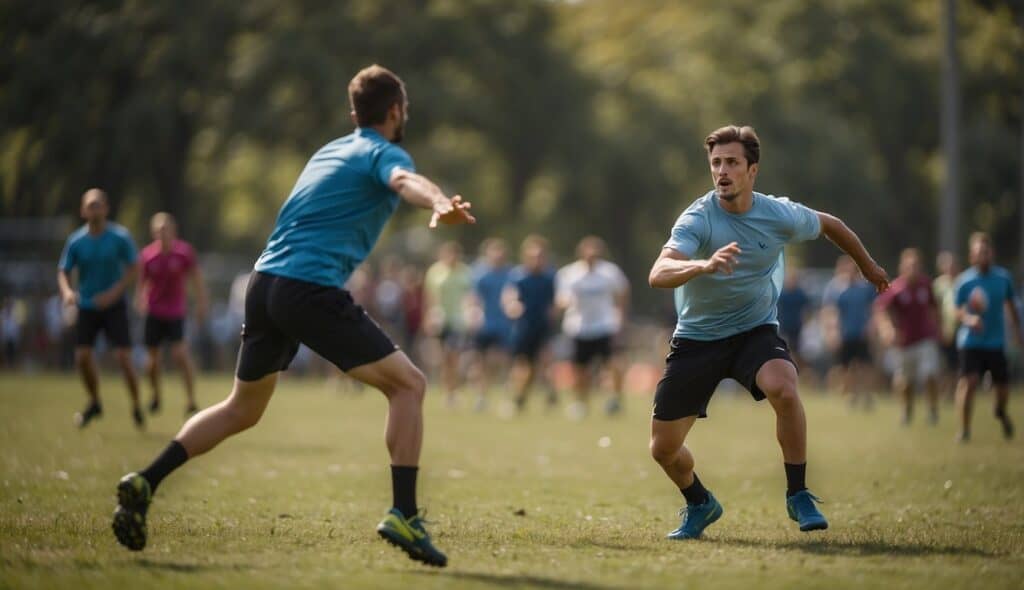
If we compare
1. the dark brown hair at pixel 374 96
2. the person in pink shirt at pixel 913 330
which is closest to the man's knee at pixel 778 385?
the dark brown hair at pixel 374 96

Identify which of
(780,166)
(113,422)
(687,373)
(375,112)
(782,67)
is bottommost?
(113,422)

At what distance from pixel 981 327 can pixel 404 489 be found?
10591 millimetres

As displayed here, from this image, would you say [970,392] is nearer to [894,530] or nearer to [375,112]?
[894,530]

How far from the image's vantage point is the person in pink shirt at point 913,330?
19844 millimetres

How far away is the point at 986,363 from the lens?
52.5 feet

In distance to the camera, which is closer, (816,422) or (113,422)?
(113,422)

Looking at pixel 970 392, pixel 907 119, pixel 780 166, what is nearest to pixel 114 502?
pixel 970 392

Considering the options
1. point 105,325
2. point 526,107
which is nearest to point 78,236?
point 105,325

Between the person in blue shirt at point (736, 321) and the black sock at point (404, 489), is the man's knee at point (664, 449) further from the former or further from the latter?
the black sock at point (404, 489)

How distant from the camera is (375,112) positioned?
7.16 m

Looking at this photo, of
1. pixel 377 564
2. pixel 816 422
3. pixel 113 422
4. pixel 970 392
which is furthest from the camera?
pixel 816 422

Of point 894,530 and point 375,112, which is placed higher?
point 375,112

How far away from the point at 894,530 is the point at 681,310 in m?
1.90

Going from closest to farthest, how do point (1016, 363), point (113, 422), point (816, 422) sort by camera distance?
point (113, 422) → point (816, 422) → point (1016, 363)
